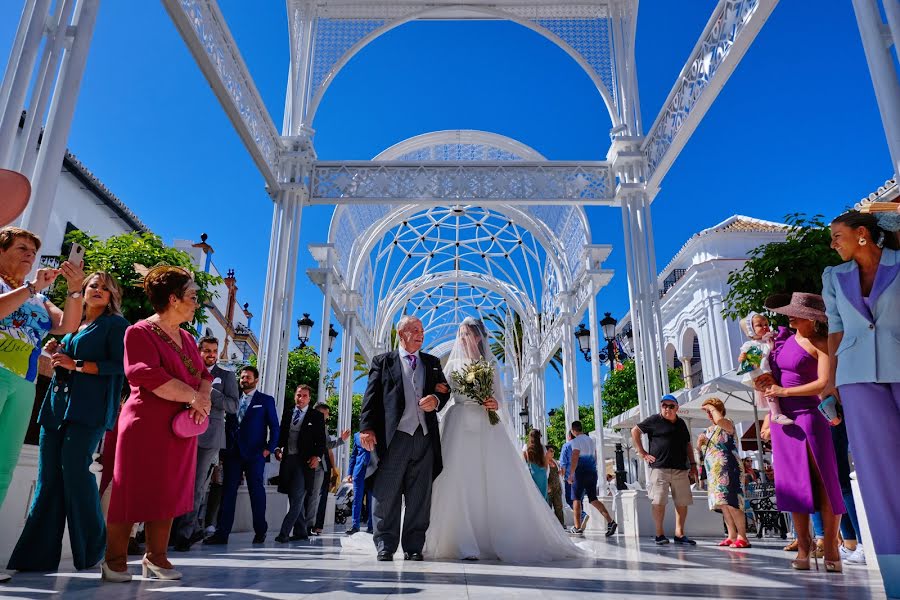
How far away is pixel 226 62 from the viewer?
268 inches

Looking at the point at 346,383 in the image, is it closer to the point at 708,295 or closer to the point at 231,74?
the point at 231,74

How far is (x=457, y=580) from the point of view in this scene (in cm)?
300

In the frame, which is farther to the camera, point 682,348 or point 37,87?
point 682,348

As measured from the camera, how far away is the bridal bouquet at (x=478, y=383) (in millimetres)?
4648

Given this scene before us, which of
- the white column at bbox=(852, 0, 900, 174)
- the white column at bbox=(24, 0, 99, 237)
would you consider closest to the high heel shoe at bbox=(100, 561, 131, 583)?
the white column at bbox=(24, 0, 99, 237)

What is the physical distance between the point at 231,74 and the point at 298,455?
4.34 metres

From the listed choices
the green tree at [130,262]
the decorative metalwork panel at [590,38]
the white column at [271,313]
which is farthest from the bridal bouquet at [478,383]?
the decorative metalwork panel at [590,38]

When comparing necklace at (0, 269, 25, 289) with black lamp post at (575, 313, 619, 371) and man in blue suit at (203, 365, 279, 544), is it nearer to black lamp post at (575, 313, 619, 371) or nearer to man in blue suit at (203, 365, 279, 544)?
man in blue suit at (203, 365, 279, 544)

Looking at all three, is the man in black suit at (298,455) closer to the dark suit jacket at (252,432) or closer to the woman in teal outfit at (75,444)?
the dark suit jacket at (252,432)

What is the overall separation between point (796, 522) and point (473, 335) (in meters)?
2.59

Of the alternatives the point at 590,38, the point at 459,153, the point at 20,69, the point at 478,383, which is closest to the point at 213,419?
the point at 478,383

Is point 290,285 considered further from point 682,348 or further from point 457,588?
point 682,348

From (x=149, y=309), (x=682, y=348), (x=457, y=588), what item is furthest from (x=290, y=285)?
(x=682, y=348)

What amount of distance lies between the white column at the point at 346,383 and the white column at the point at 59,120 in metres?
11.1
